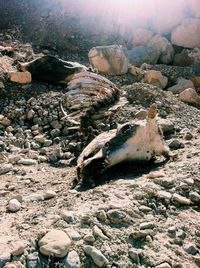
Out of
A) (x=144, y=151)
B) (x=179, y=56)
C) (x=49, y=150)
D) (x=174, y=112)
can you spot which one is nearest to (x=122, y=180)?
(x=144, y=151)

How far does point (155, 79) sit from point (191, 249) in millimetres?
3922

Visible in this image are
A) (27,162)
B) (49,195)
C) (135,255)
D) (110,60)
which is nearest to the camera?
(135,255)

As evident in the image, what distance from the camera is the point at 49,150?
4227 millimetres

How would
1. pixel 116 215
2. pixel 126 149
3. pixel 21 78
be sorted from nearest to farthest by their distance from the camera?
pixel 116 215 → pixel 126 149 → pixel 21 78

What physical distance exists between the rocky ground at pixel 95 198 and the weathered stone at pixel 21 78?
457 millimetres

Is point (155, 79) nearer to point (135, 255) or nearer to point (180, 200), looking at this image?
point (180, 200)

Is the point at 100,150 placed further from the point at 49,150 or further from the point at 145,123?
the point at 49,150

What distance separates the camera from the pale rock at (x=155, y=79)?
19.9ft

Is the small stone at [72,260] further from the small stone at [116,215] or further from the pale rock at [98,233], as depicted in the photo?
the small stone at [116,215]

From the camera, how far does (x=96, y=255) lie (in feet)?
7.45

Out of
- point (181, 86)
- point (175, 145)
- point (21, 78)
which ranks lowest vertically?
point (181, 86)

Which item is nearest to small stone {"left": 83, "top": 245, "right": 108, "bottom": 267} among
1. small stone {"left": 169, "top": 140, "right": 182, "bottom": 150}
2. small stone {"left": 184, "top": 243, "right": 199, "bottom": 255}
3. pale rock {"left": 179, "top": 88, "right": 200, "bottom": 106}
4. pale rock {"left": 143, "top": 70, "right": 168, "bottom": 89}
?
small stone {"left": 184, "top": 243, "right": 199, "bottom": 255}

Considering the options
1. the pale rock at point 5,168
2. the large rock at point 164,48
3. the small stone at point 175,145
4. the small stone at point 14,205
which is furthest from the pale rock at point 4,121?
the large rock at point 164,48

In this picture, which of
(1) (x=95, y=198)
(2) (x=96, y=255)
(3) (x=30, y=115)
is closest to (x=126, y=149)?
(1) (x=95, y=198)
